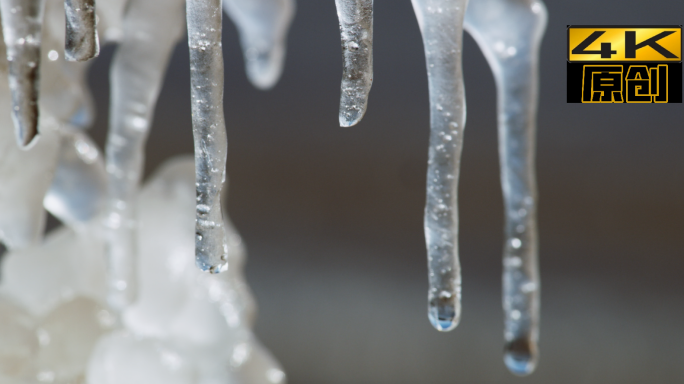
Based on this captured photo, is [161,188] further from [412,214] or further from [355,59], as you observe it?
[412,214]

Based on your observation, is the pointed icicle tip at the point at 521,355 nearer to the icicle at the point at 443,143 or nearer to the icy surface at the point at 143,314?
the icicle at the point at 443,143

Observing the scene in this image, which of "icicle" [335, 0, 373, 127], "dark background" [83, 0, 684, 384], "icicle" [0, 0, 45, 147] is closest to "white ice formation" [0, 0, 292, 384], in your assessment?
"icicle" [0, 0, 45, 147]

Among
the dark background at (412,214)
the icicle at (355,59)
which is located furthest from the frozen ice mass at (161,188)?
the dark background at (412,214)

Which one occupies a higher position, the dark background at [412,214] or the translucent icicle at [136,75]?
the translucent icicle at [136,75]

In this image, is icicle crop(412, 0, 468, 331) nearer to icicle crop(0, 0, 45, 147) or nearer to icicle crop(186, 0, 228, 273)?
icicle crop(186, 0, 228, 273)

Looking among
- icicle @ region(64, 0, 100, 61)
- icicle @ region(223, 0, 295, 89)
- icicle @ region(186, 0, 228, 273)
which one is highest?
icicle @ region(223, 0, 295, 89)

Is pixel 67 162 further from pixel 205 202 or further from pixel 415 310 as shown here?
pixel 415 310

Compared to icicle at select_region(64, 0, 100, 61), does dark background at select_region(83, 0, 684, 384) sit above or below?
below
